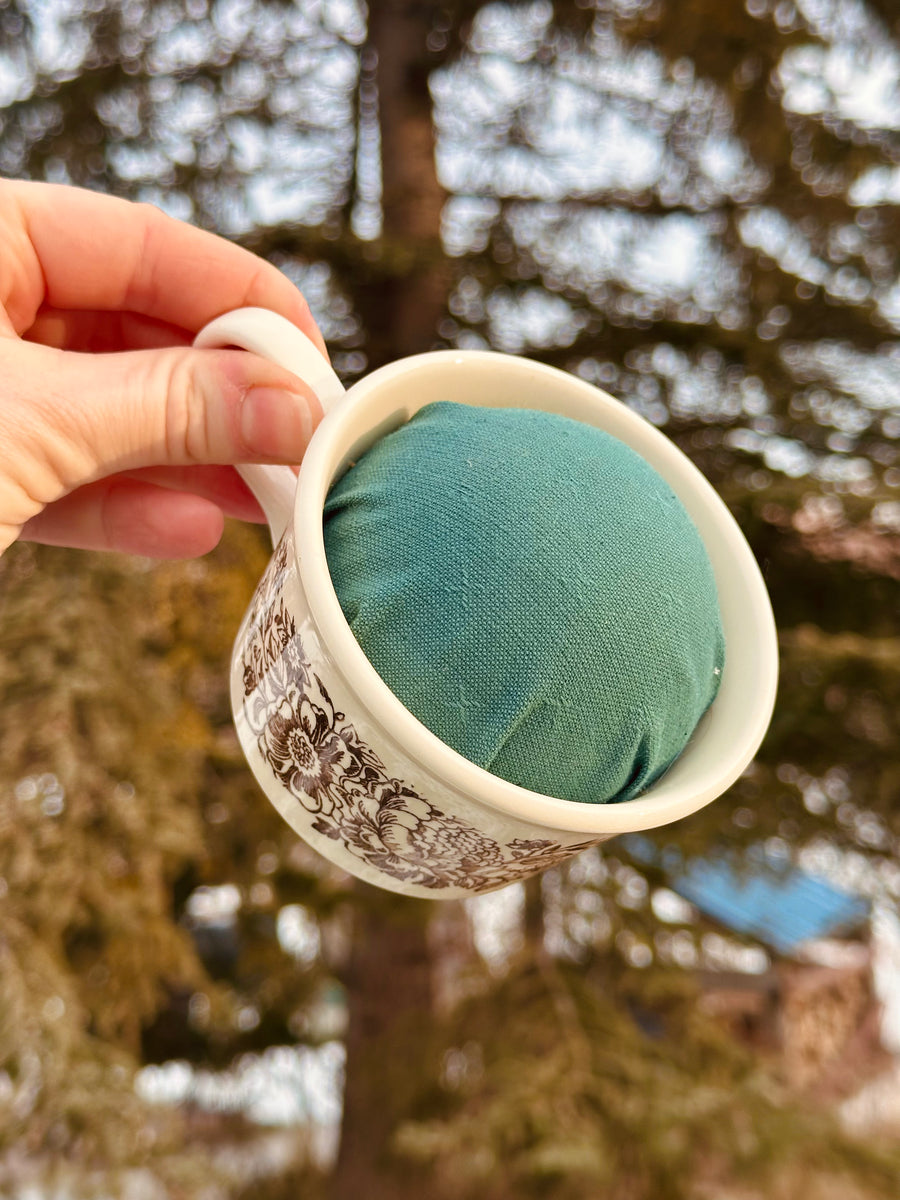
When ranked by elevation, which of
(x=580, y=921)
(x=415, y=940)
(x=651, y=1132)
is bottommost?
(x=415, y=940)

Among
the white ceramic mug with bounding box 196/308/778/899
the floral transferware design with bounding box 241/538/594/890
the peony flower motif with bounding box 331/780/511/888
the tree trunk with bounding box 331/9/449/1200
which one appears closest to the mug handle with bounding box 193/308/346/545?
the white ceramic mug with bounding box 196/308/778/899

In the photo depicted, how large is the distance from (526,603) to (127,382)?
405mm

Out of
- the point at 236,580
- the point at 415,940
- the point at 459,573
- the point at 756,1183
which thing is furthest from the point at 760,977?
the point at 459,573

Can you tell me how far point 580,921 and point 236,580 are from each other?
3.44 feet

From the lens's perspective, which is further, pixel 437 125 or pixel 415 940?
pixel 415 940

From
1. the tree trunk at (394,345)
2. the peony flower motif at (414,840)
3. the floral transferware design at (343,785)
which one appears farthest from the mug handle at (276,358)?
the tree trunk at (394,345)

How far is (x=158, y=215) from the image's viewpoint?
0.94 meters

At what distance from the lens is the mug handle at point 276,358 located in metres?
0.70

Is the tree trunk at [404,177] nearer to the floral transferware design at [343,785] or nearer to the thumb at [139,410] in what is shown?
the thumb at [139,410]

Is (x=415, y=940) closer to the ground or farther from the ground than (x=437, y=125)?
closer to the ground

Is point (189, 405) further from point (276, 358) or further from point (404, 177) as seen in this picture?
point (404, 177)

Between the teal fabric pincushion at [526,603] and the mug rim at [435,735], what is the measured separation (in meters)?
0.02

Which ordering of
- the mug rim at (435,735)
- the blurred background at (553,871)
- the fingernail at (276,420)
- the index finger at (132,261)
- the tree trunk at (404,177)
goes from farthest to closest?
the tree trunk at (404,177) → the blurred background at (553,871) → the index finger at (132,261) → the fingernail at (276,420) → the mug rim at (435,735)

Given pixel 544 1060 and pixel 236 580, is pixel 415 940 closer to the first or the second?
pixel 544 1060
